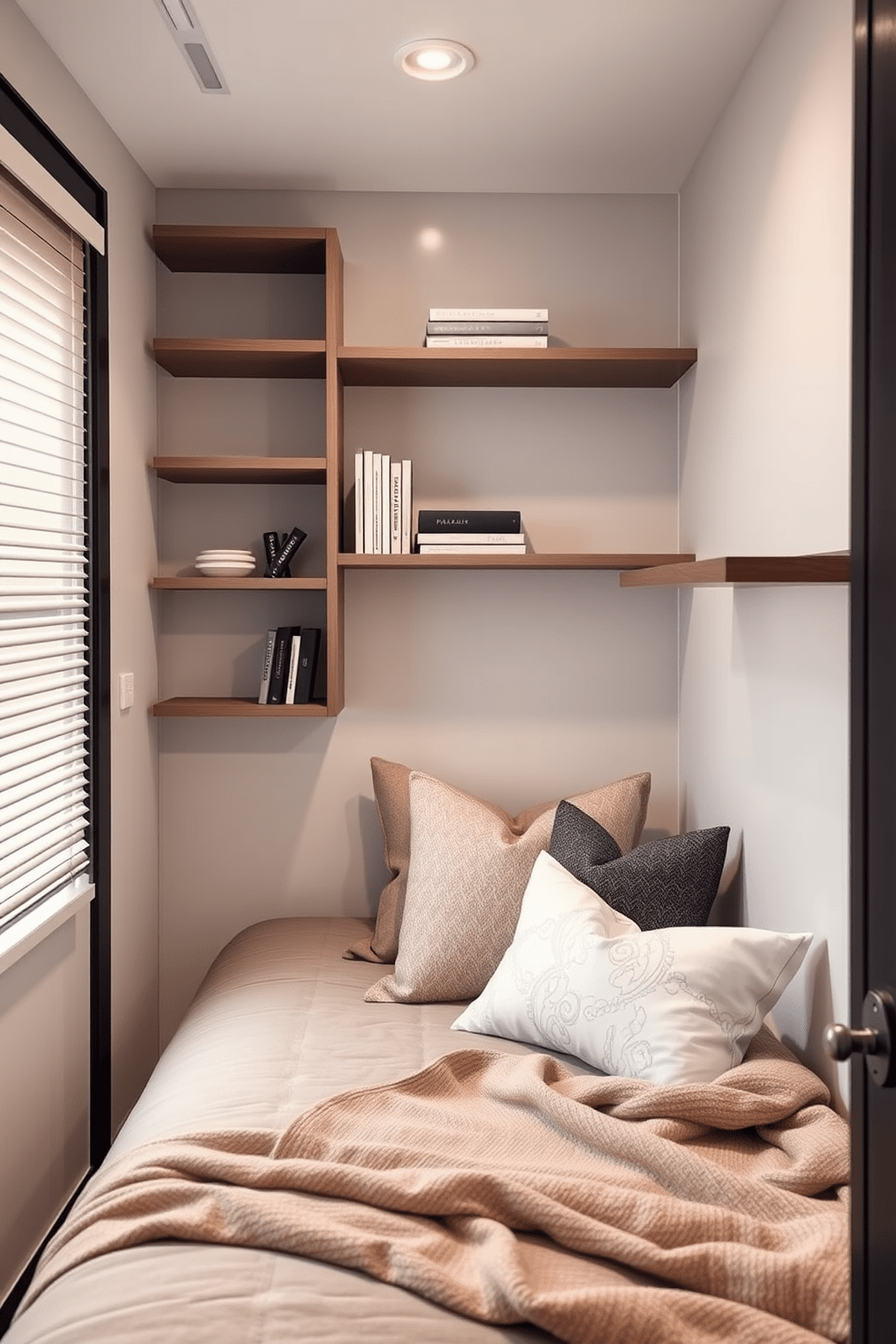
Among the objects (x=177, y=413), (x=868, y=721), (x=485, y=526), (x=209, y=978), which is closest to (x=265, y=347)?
(x=177, y=413)

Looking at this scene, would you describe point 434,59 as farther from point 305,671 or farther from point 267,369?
point 305,671

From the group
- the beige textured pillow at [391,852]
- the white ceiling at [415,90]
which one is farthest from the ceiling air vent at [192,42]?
the beige textured pillow at [391,852]

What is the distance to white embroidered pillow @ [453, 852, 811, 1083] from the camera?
1.89m

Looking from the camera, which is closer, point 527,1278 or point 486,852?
point 527,1278

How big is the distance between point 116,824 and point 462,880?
0.84 metres

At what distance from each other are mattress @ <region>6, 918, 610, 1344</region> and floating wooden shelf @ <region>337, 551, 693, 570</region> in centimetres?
96

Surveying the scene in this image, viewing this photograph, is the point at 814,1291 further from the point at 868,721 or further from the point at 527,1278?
the point at 868,721

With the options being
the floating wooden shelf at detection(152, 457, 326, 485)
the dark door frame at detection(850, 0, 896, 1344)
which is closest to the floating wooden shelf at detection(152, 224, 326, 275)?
the floating wooden shelf at detection(152, 457, 326, 485)

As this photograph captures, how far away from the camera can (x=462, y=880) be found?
99.7 inches

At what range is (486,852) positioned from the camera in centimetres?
256

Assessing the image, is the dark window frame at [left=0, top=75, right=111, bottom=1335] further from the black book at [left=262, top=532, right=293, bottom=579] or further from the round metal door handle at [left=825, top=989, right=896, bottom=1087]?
the round metal door handle at [left=825, top=989, right=896, bottom=1087]

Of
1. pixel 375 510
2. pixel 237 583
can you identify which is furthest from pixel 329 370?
pixel 237 583

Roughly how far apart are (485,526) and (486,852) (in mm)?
845

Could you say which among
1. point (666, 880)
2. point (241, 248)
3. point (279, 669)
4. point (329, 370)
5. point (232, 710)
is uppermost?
point (241, 248)
